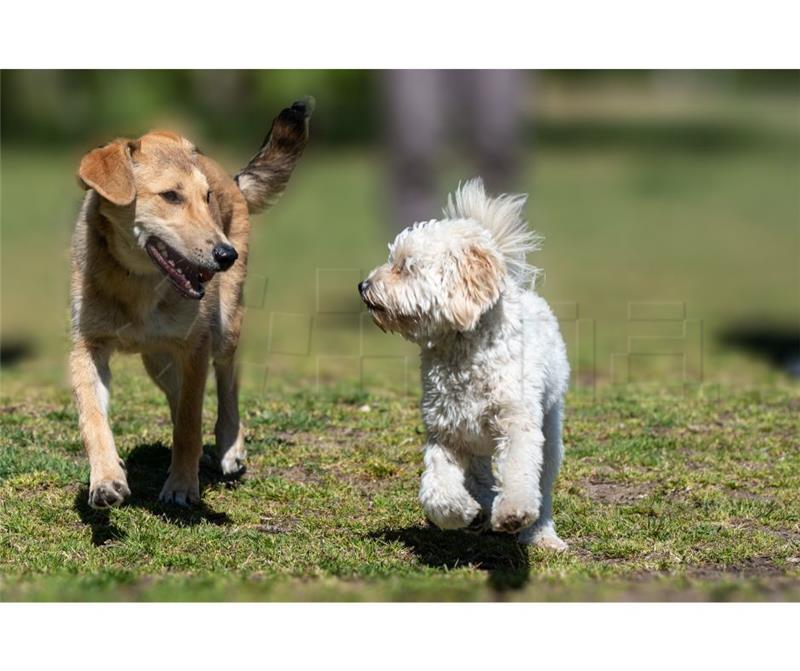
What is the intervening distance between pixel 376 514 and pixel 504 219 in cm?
176

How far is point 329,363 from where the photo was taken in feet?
37.1

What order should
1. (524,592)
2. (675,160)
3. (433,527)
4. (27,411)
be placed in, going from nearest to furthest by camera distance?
(524,592) < (433,527) < (27,411) < (675,160)

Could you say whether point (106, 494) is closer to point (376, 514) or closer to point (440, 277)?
point (376, 514)

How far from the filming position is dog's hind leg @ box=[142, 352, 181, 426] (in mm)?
7102

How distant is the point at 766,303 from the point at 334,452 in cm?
1292

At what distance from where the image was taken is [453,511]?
17.4 feet

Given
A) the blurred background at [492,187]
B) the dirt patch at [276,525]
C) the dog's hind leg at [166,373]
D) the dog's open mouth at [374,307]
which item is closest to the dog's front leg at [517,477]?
the dog's open mouth at [374,307]

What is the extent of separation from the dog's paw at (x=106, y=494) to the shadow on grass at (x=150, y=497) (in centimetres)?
33

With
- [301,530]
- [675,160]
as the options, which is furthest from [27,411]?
[675,160]

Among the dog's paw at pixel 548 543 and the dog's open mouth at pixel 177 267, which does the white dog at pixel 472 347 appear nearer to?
the dog's paw at pixel 548 543

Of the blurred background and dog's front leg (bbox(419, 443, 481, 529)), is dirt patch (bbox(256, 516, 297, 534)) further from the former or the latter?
the blurred background

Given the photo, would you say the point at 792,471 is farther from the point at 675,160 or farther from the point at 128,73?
the point at 675,160

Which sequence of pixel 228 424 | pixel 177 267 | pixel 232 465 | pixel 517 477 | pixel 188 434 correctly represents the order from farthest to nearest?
pixel 228 424, pixel 232 465, pixel 188 434, pixel 177 267, pixel 517 477

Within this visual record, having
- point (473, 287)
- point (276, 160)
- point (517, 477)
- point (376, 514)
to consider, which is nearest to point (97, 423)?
point (376, 514)
